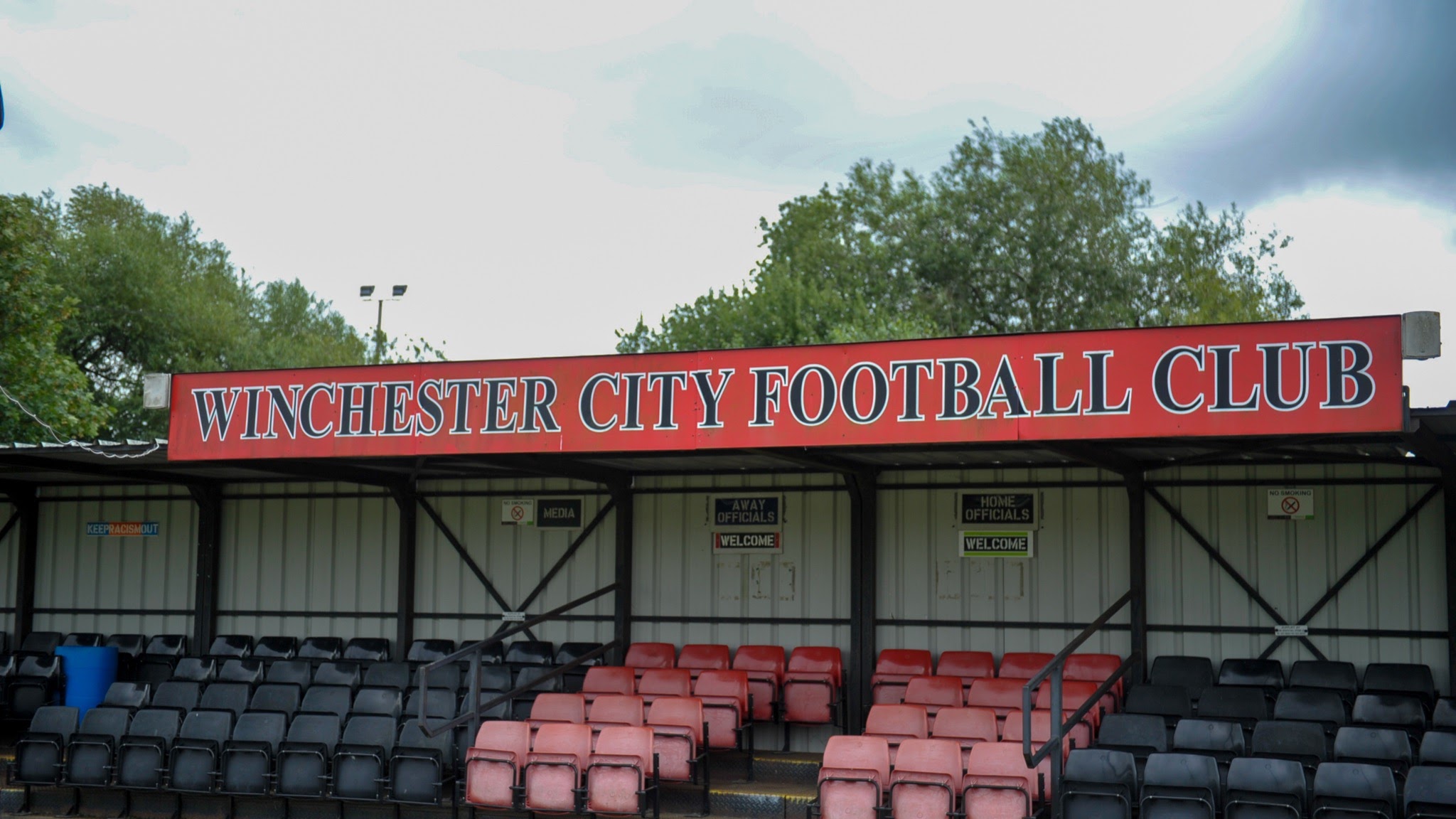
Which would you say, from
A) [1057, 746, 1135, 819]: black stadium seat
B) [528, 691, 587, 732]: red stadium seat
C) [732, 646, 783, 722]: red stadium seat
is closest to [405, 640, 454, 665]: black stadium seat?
[528, 691, 587, 732]: red stadium seat

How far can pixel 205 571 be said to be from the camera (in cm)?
1564

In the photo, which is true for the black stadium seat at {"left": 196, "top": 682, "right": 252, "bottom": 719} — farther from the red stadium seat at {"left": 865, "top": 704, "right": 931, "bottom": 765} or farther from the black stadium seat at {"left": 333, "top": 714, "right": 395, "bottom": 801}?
the red stadium seat at {"left": 865, "top": 704, "right": 931, "bottom": 765}

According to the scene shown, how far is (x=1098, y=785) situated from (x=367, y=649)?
8.50 meters

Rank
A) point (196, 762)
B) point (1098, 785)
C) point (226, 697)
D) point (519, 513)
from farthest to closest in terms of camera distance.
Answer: point (519, 513), point (226, 697), point (196, 762), point (1098, 785)

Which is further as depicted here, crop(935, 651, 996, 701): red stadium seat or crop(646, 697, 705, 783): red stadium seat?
crop(935, 651, 996, 701): red stadium seat

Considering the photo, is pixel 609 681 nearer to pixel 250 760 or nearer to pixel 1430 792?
pixel 250 760

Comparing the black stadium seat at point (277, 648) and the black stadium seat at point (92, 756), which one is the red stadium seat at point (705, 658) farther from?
the black stadium seat at point (92, 756)

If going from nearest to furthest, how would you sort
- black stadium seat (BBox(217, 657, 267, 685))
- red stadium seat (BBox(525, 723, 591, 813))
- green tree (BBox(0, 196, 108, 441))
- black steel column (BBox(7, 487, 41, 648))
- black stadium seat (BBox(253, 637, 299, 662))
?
red stadium seat (BBox(525, 723, 591, 813)) → black stadium seat (BBox(217, 657, 267, 685)) → black stadium seat (BBox(253, 637, 299, 662)) → black steel column (BBox(7, 487, 41, 648)) → green tree (BBox(0, 196, 108, 441))

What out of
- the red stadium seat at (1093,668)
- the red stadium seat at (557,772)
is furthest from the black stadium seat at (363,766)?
the red stadium seat at (1093,668)

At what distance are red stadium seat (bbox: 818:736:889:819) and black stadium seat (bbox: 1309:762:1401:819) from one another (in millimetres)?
2978

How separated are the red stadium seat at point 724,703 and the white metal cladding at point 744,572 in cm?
108

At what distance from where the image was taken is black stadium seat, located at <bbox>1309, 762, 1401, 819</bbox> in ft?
28.9

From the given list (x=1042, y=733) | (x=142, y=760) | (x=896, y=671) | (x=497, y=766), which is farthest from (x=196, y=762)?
(x=1042, y=733)

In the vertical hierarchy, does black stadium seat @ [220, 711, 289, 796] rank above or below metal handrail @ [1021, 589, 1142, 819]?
below
